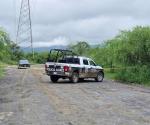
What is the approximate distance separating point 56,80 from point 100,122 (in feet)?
74.7

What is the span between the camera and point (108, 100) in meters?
21.5

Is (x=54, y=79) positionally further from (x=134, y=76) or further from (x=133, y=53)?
(x=133, y=53)

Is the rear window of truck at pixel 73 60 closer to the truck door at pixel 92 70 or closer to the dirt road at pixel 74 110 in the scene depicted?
the truck door at pixel 92 70

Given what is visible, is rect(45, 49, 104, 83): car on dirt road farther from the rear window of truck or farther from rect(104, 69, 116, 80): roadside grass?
rect(104, 69, 116, 80): roadside grass

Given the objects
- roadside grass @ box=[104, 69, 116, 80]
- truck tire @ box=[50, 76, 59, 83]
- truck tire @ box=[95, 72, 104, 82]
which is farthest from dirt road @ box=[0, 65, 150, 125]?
roadside grass @ box=[104, 69, 116, 80]

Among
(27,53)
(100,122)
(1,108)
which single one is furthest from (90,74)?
(27,53)

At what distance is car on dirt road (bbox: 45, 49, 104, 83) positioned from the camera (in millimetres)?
35312

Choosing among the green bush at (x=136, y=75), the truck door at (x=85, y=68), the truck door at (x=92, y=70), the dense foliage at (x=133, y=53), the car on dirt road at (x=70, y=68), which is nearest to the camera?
the car on dirt road at (x=70, y=68)

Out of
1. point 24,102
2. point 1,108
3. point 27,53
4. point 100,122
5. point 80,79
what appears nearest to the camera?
point 100,122

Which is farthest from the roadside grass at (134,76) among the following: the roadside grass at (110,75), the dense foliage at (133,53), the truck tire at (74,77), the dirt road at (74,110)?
the dirt road at (74,110)

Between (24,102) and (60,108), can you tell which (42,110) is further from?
(24,102)

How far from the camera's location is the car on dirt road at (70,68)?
35.3 m

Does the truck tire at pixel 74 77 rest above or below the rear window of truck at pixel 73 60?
below

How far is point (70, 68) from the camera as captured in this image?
35.2 meters
